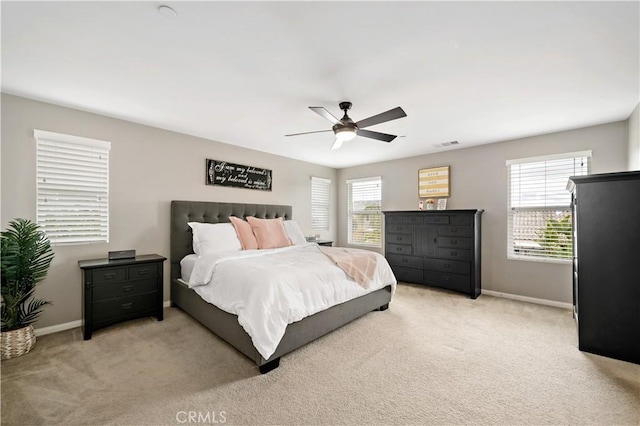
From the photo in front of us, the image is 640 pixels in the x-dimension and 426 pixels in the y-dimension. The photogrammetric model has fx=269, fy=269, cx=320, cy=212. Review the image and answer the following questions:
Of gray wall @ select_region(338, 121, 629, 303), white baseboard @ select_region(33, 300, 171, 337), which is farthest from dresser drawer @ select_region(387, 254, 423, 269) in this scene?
white baseboard @ select_region(33, 300, 171, 337)

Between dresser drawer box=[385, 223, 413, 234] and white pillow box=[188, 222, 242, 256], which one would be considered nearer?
white pillow box=[188, 222, 242, 256]

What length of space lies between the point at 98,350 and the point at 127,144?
7.93 feet

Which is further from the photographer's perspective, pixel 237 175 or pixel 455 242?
pixel 237 175

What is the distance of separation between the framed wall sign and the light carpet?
2.28 metres

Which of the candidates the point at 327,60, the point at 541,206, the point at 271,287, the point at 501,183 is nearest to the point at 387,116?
the point at 327,60

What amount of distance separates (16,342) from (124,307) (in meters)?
0.82

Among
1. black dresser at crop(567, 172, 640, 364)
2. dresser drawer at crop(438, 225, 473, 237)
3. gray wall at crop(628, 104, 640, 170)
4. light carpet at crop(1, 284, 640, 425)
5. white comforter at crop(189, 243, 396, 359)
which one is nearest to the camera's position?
light carpet at crop(1, 284, 640, 425)

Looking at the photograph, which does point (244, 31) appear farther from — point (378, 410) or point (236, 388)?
point (378, 410)

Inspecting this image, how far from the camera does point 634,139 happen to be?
10.1ft

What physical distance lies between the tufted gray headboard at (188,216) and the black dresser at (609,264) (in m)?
4.37

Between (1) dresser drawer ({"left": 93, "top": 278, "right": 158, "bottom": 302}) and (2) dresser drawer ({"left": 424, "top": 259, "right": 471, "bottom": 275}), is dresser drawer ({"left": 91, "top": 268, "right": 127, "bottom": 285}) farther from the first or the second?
(2) dresser drawer ({"left": 424, "top": 259, "right": 471, "bottom": 275})

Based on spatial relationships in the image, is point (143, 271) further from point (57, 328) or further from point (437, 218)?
point (437, 218)

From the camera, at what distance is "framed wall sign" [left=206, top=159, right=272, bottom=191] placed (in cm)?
434

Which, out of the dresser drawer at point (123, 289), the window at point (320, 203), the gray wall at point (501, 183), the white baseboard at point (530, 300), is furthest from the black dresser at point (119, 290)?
the white baseboard at point (530, 300)
